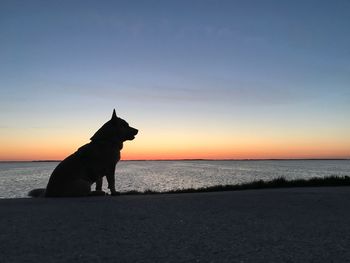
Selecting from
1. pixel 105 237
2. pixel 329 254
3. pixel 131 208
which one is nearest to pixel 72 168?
pixel 131 208

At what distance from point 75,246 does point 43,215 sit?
2673mm

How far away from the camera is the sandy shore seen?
15.7 feet

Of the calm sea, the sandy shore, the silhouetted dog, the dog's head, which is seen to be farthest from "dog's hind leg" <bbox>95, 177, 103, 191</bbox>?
the calm sea

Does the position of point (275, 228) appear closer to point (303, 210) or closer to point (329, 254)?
point (329, 254)

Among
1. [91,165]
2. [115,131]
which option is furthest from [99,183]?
[115,131]

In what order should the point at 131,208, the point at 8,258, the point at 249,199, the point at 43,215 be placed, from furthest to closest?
1. the point at 249,199
2. the point at 131,208
3. the point at 43,215
4. the point at 8,258

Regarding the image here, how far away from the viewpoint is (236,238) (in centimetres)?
557

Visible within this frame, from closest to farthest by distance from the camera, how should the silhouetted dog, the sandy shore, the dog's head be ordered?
1. the sandy shore
2. the silhouetted dog
3. the dog's head

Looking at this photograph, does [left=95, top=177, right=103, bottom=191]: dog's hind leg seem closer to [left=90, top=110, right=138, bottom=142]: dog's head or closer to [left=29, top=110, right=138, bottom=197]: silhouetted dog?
[left=29, top=110, right=138, bottom=197]: silhouetted dog

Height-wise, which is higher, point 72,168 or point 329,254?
point 72,168

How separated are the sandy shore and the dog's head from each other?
299cm

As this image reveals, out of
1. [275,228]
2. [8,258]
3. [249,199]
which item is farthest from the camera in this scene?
[249,199]

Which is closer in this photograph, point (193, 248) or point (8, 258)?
point (8, 258)

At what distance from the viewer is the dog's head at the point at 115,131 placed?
468 inches
